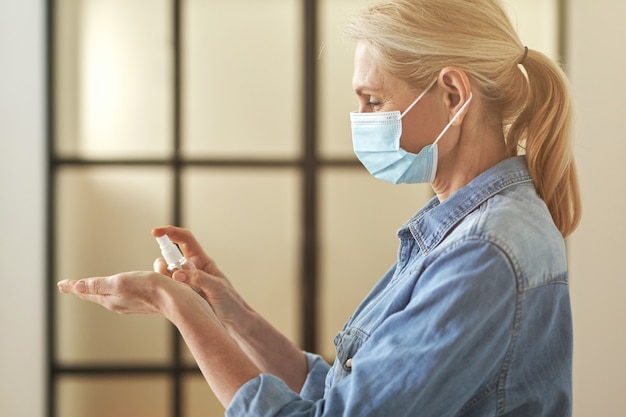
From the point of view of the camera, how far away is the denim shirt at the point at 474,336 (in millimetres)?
912

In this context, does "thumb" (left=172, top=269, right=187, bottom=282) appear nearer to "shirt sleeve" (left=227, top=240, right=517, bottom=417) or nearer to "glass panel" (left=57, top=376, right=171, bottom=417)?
"shirt sleeve" (left=227, top=240, right=517, bottom=417)

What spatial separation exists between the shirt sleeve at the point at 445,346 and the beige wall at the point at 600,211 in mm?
1948

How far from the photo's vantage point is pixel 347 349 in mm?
1134

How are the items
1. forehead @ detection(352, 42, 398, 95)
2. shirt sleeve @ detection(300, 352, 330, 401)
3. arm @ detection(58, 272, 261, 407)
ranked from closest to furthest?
arm @ detection(58, 272, 261, 407) < forehead @ detection(352, 42, 398, 95) < shirt sleeve @ detection(300, 352, 330, 401)

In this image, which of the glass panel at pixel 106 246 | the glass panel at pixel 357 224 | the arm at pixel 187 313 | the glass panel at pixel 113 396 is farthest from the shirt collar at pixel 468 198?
the glass panel at pixel 113 396

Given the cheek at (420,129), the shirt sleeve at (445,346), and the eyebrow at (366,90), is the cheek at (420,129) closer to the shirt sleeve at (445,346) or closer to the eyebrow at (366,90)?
the eyebrow at (366,90)

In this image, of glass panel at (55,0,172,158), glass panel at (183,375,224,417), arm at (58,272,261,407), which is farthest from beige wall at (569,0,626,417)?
arm at (58,272,261,407)

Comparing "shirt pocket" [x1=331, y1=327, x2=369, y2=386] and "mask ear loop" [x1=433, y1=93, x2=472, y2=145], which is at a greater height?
"mask ear loop" [x1=433, y1=93, x2=472, y2=145]

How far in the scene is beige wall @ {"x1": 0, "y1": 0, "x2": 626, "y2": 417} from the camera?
2.69 meters

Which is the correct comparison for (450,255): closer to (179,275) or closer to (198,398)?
(179,275)

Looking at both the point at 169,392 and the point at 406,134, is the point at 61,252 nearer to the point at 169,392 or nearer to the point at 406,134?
the point at 169,392

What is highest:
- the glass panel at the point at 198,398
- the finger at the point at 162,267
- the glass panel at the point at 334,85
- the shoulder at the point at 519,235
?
the glass panel at the point at 334,85

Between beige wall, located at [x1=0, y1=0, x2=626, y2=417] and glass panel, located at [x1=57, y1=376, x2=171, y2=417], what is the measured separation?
0.11 meters

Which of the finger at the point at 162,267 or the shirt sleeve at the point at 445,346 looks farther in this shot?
the finger at the point at 162,267
